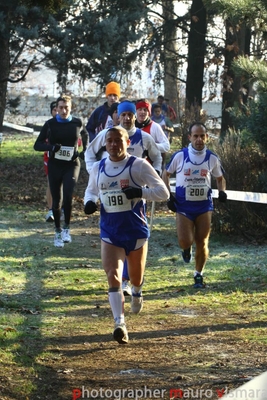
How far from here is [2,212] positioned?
18.1 metres

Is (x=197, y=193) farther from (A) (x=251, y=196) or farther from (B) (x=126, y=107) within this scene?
(A) (x=251, y=196)

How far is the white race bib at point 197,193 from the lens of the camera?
1079cm

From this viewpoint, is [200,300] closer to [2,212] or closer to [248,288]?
[248,288]

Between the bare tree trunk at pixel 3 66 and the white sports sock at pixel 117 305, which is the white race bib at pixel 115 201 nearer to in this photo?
the white sports sock at pixel 117 305

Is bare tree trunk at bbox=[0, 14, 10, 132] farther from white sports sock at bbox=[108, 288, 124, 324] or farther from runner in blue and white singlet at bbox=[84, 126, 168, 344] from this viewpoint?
white sports sock at bbox=[108, 288, 124, 324]

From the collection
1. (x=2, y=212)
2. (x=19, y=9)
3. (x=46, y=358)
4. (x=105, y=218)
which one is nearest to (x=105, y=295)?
(x=105, y=218)

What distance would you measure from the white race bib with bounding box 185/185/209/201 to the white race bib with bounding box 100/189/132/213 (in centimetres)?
283

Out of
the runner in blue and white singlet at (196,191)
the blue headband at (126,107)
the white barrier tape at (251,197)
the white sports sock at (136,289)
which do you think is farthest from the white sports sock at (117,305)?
the white barrier tape at (251,197)

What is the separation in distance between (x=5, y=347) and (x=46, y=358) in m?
0.43

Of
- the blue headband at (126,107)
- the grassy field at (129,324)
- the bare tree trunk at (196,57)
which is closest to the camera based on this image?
the grassy field at (129,324)

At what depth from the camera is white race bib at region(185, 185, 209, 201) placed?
10.8m

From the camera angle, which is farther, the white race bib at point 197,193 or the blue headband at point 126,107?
the white race bib at point 197,193

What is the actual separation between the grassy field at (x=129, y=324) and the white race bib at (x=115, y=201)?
1.13 metres

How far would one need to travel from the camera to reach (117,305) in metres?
7.70
